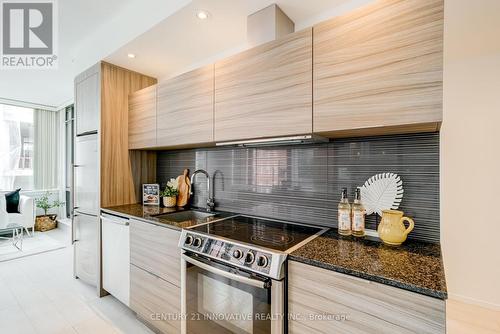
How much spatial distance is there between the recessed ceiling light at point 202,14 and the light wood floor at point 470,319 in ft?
10.0

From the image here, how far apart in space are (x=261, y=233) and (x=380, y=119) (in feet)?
3.09

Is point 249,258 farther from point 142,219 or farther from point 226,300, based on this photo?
point 142,219

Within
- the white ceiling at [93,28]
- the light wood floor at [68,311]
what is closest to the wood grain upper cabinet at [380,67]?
the white ceiling at [93,28]

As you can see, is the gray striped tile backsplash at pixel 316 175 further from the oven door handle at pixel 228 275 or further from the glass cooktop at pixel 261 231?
the oven door handle at pixel 228 275

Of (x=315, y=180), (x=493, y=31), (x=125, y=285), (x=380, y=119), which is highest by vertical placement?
(x=493, y=31)

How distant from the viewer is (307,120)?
1.43 meters

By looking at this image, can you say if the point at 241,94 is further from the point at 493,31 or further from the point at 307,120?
the point at 493,31

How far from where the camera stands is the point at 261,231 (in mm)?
1634

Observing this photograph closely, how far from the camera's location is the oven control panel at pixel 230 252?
1223mm

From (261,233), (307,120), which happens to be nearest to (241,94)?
(307,120)

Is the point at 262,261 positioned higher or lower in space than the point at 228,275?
higher

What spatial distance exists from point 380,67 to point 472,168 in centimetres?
189

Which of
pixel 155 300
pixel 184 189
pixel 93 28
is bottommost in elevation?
pixel 155 300

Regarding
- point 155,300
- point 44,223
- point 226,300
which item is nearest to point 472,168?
point 226,300
